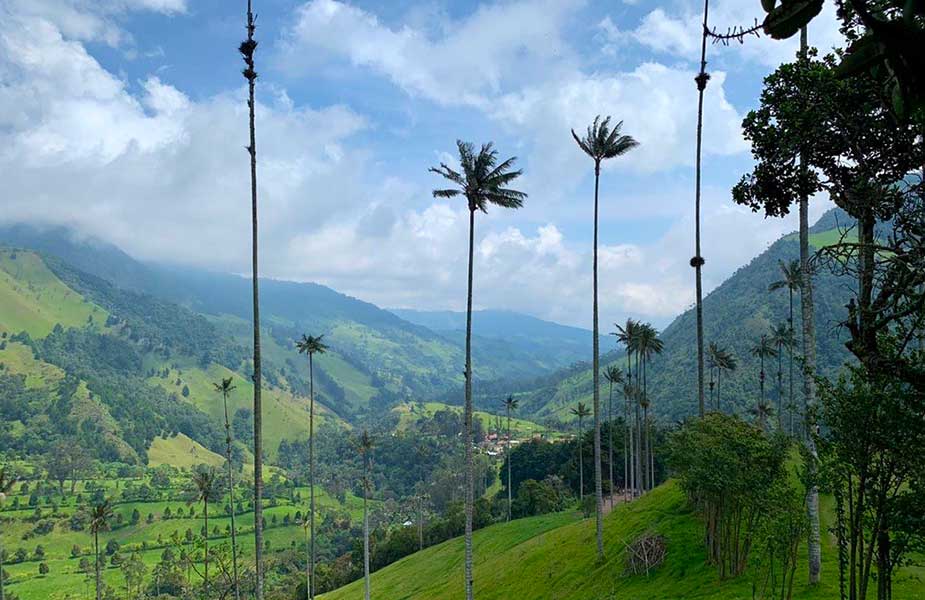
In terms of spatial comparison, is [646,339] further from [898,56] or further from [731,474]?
[898,56]

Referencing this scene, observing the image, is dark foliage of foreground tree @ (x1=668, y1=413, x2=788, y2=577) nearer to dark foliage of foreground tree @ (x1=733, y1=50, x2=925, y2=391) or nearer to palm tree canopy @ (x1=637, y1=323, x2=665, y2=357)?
dark foliage of foreground tree @ (x1=733, y1=50, x2=925, y2=391)

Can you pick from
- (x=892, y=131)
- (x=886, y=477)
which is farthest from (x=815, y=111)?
(x=886, y=477)

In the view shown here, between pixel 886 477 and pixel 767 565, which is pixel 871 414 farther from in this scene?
pixel 767 565

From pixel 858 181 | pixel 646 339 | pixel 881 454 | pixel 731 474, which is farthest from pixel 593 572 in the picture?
pixel 858 181

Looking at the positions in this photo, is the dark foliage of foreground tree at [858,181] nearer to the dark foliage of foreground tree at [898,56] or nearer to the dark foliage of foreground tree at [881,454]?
the dark foliage of foreground tree at [881,454]

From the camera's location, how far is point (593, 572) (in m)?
45.3

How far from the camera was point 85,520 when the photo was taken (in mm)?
195625

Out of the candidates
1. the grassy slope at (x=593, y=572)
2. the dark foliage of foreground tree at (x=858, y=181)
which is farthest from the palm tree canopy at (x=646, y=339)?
the dark foliage of foreground tree at (x=858, y=181)

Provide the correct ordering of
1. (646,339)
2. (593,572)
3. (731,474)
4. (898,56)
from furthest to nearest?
(646,339) < (593,572) < (731,474) < (898,56)

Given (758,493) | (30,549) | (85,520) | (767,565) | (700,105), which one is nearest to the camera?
(758,493)

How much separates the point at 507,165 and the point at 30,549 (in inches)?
8100

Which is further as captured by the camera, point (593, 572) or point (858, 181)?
point (593, 572)

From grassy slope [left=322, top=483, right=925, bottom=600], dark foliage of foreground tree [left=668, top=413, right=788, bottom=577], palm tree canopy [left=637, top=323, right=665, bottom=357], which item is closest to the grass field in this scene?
grassy slope [left=322, top=483, right=925, bottom=600]

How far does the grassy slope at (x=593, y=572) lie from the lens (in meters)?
32.5
